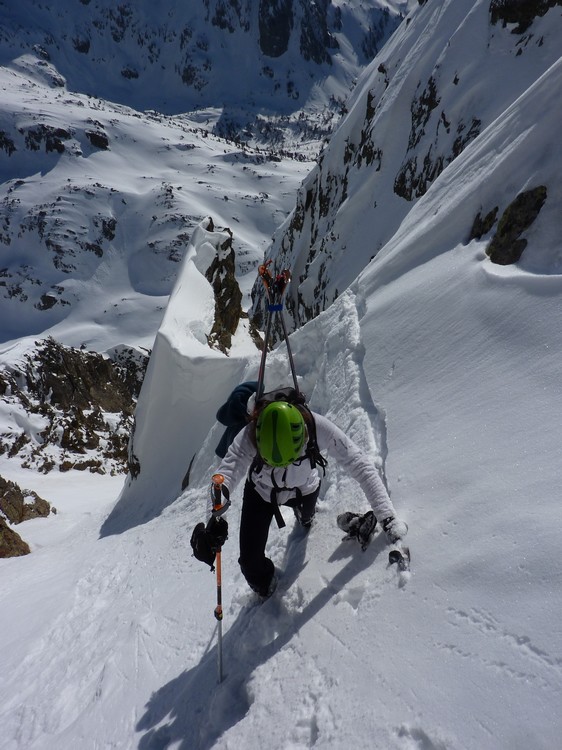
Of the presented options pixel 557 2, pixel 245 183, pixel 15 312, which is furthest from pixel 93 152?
pixel 557 2

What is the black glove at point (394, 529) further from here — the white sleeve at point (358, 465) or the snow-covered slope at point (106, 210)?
the snow-covered slope at point (106, 210)

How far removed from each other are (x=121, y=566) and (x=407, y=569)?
5.13 m

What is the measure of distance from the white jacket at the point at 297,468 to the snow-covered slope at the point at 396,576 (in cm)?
41

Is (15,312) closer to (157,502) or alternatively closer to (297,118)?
(157,502)

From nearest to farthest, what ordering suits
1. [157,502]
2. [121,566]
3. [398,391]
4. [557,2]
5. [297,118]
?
[398,391]
[121,566]
[157,502]
[557,2]
[297,118]

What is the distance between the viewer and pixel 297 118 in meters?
189

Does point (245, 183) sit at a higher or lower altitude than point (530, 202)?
higher

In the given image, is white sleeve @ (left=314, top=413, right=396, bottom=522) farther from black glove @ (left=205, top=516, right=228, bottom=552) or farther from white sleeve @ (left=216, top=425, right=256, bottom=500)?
black glove @ (left=205, top=516, right=228, bottom=552)

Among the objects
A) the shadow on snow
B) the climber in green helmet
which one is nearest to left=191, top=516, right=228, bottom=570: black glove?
the climber in green helmet

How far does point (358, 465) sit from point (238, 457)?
871 mm

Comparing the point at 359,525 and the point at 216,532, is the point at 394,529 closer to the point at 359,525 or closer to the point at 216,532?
the point at 359,525

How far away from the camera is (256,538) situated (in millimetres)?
3479

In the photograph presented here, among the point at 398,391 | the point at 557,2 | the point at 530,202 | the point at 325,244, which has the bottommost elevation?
the point at 398,391

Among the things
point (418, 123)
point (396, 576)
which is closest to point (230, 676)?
point (396, 576)
